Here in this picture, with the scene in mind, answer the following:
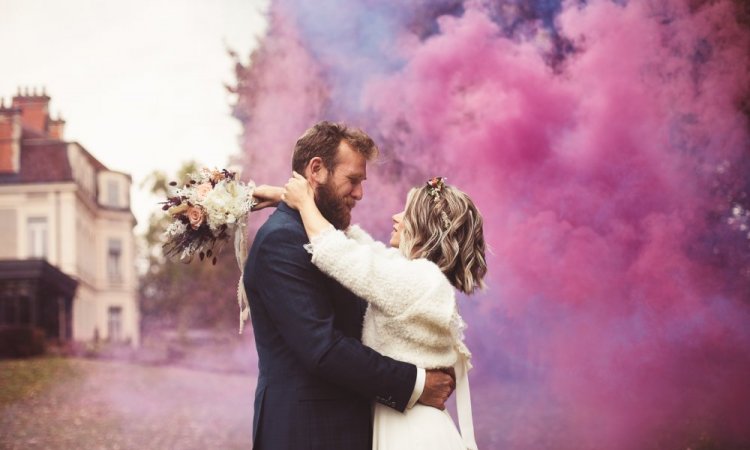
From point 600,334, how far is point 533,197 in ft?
3.41

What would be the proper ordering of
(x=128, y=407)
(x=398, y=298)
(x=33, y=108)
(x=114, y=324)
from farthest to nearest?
(x=114, y=324) → (x=33, y=108) → (x=128, y=407) → (x=398, y=298)

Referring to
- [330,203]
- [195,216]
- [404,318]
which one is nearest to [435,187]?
[330,203]

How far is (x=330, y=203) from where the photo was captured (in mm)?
3035

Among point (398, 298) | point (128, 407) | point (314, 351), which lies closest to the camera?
point (314, 351)

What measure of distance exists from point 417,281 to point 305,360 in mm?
435

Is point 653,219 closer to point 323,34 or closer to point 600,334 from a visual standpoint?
point 600,334

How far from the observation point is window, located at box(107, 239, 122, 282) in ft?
23.4

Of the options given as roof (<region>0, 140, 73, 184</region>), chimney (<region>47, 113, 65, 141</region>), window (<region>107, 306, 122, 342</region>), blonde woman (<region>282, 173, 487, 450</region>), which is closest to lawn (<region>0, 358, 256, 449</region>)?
window (<region>107, 306, 122, 342</region>)

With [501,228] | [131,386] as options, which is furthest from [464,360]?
[131,386]

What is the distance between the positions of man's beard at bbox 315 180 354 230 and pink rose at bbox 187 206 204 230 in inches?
14.8

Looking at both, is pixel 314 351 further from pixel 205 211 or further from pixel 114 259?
pixel 114 259

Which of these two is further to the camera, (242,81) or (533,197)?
(242,81)

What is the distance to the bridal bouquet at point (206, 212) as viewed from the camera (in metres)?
3.00

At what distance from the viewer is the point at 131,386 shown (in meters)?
6.98
